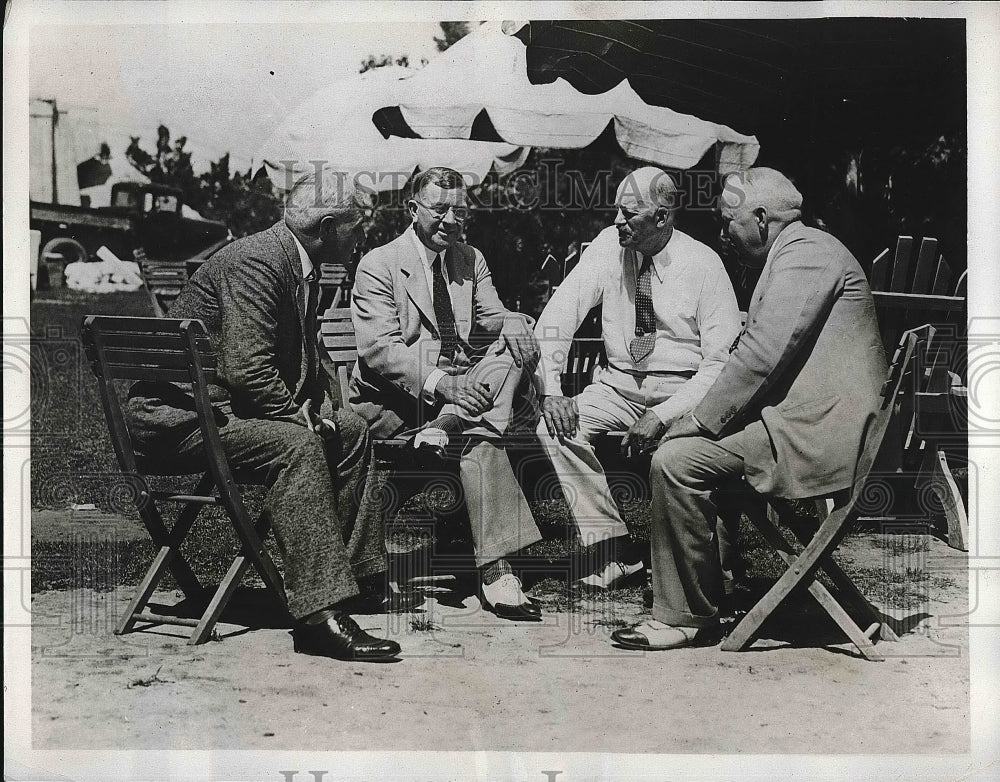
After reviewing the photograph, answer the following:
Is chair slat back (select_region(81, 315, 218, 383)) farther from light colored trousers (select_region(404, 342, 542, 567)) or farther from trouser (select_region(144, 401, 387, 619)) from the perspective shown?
light colored trousers (select_region(404, 342, 542, 567))

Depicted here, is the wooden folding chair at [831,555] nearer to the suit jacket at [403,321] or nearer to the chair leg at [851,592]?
the chair leg at [851,592]

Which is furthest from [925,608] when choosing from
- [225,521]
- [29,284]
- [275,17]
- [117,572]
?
[29,284]

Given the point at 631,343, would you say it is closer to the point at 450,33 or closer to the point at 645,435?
the point at 645,435

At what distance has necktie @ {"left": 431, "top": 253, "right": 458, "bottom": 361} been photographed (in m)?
4.84

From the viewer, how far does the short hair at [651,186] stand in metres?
4.80

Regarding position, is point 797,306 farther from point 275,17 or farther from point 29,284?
point 29,284

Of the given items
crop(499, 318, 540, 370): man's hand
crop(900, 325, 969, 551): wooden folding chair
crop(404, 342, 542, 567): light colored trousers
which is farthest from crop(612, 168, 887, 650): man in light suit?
crop(499, 318, 540, 370): man's hand

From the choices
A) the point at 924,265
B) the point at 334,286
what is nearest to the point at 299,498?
the point at 334,286

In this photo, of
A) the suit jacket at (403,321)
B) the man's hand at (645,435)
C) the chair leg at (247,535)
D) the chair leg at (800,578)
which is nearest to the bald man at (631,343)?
the man's hand at (645,435)

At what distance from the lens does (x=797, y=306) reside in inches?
185

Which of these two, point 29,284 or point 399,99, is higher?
point 399,99

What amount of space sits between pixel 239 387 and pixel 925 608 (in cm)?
331

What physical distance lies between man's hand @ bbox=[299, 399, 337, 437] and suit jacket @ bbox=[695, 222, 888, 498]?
1676mm

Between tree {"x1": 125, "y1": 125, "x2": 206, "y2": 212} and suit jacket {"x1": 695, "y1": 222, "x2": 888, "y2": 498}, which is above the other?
tree {"x1": 125, "y1": 125, "x2": 206, "y2": 212}
